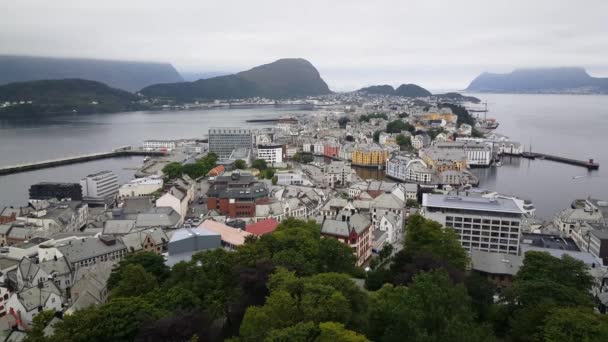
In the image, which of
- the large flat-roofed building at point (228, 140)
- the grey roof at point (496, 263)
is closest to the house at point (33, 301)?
the grey roof at point (496, 263)

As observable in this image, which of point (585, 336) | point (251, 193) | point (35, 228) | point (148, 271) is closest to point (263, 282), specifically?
point (148, 271)

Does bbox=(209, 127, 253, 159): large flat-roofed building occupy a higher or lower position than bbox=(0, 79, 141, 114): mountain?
lower

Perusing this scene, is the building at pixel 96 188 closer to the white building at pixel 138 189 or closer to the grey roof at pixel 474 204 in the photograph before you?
the white building at pixel 138 189

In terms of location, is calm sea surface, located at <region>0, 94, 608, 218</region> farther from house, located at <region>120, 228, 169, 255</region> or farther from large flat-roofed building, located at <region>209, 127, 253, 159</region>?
house, located at <region>120, 228, 169, 255</region>

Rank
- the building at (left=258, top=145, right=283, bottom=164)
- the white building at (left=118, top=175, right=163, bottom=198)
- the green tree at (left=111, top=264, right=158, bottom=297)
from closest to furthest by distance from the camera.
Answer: the green tree at (left=111, top=264, right=158, bottom=297) → the white building at (left=118, top=175, right=163, bottom=198) → the building at (left=258, top=145, right=283, bottom=164)

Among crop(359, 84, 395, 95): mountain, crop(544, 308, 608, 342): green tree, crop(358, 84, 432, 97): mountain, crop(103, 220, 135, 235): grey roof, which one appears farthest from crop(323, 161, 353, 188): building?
crop(359, 84, 395, 95): mountain
